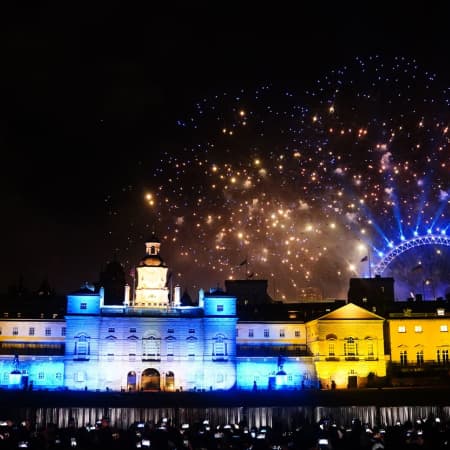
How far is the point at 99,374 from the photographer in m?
79.4

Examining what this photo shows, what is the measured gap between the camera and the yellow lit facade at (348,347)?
82.2m

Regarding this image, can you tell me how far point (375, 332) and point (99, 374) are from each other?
29.5m

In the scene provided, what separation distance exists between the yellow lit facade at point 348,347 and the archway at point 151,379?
16.8m

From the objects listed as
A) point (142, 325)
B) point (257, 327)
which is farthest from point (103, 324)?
point (257, 327)

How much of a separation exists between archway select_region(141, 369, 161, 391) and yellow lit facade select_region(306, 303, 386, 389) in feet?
55.2

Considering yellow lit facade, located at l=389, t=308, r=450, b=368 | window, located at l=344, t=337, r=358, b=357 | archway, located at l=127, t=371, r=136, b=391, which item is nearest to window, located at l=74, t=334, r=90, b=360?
archway, located at l=127, t=371, r=136, b=391

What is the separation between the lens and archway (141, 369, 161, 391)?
266 feet

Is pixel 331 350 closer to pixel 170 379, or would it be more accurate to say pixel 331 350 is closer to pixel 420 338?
pixel 420 338

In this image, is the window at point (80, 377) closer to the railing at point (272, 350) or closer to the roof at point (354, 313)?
the railing at point (272, 350)

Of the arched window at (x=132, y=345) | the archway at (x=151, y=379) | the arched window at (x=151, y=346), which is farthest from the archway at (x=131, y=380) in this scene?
the arched window at (x=151, y=346)

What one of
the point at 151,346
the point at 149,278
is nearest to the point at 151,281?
the point at 149,278

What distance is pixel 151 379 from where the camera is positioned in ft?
267

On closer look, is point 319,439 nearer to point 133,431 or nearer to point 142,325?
point 133,431

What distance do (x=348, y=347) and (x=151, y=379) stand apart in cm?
2115
